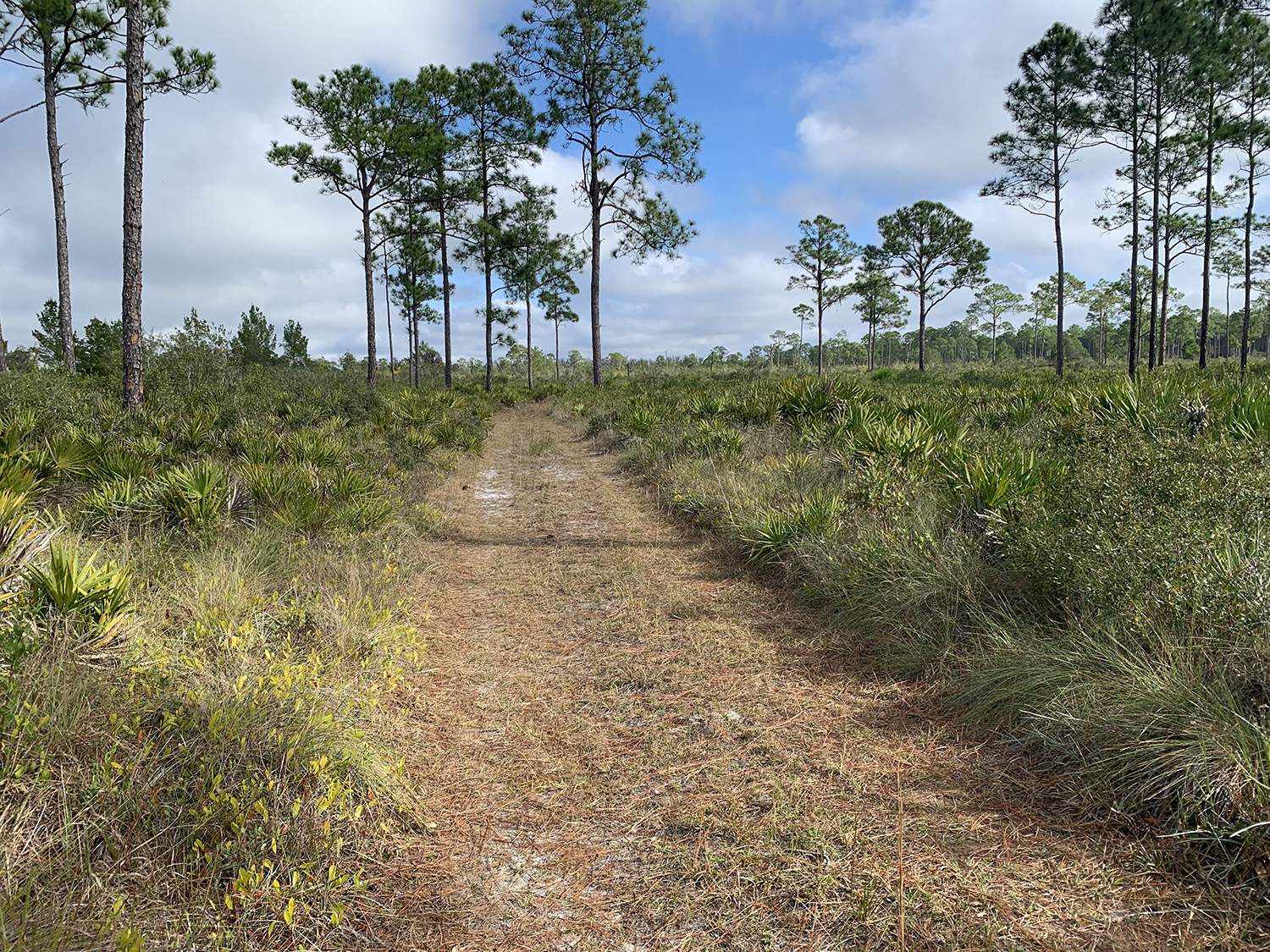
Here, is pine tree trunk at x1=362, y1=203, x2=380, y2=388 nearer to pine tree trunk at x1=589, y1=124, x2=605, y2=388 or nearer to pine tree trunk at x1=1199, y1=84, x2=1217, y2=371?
pine tree trunk at x1=589, y1=124, x2=605, y2=388

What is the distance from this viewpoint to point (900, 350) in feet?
A: 351

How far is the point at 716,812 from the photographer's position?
265 cm

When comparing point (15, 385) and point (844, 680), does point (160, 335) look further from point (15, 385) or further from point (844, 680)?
point (844, 680)

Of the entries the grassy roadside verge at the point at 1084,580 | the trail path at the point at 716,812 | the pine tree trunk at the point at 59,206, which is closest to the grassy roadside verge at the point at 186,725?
the trail path at the point at 716,812

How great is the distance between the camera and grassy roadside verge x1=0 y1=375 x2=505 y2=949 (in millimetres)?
1945

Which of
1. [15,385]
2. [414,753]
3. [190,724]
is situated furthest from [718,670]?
[15,385]

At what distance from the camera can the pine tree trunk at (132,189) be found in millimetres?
9930

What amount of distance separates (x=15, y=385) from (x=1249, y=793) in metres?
16.6

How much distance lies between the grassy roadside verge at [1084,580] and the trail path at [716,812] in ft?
0.91

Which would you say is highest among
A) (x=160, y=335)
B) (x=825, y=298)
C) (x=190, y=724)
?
(x=825, y=298)

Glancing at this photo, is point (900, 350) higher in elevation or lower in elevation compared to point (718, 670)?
higher

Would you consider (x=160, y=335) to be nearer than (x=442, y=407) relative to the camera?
No

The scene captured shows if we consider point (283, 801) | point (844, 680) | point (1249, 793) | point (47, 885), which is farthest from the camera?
point (844, 680)

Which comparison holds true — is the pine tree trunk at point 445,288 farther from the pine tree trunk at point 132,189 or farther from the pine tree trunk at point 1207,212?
the pine tree trunk at point 1207,212
